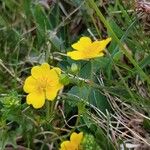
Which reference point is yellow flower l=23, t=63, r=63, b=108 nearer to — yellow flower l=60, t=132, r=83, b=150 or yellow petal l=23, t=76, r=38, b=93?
yellow petal l=23, t=76, r=38, b=93

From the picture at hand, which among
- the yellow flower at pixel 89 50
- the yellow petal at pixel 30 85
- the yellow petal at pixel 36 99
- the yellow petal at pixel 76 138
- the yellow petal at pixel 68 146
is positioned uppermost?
the yellow flower at pixel 89 50

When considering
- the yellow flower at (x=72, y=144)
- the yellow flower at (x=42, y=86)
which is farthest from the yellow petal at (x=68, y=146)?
the yellow flower at (x=42, y=86)

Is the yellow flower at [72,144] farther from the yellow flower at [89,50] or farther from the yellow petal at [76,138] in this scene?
the yellow flower at [89,50]

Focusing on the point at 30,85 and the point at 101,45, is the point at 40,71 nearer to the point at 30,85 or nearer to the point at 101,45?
the point at 30,85

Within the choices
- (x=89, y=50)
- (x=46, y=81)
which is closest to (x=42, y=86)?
(x=46, y=81)

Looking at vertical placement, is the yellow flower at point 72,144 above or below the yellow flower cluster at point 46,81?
below

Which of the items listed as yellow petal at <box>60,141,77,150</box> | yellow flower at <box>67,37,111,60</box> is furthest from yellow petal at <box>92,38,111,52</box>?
yellow petal at <box>60,141,77,150</box>

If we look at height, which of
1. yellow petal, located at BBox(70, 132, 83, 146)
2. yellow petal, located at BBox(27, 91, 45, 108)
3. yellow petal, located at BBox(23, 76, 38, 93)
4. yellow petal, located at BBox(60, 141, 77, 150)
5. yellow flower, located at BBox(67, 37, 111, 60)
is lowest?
yellow petal, located at BBox(60, 141, 77, 150)
